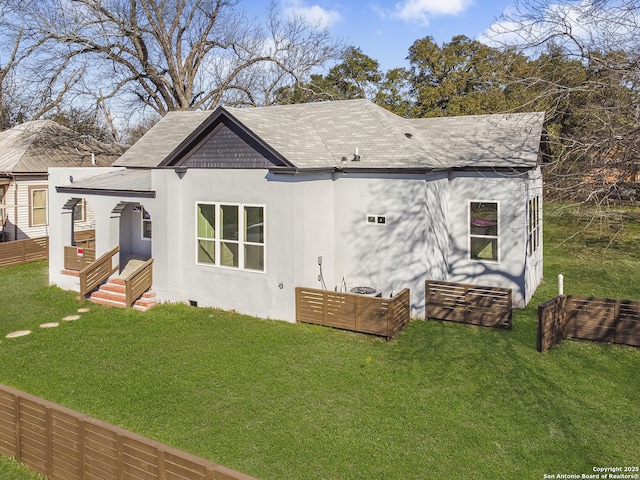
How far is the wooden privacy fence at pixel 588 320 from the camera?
444 inches

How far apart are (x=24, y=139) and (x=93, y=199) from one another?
45.4ft

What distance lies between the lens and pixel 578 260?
A: 22453 mm

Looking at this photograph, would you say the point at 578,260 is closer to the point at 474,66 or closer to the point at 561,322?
the point at 561,322

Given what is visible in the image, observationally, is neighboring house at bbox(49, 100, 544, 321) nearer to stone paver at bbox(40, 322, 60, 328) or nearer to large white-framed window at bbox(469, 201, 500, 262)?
large white-framed window at bbox(469, 201, 500, 262)

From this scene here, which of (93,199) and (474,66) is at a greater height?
(474,66)

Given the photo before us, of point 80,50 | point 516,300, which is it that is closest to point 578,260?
point 516,300

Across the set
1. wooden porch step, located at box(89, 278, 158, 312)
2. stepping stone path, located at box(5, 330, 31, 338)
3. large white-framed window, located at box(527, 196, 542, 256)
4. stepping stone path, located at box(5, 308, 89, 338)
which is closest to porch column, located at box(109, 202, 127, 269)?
wooden porch step, located at box(89, 278, 158, 312)

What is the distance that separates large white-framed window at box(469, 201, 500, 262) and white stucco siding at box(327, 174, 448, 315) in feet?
2.82

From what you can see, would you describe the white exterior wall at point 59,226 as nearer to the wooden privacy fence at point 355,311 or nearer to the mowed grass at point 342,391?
the mowed grass at point 342,391

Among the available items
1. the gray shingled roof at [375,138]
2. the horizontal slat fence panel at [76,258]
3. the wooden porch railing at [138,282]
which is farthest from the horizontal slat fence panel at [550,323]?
the horizontal slat fence panel at [76,258]

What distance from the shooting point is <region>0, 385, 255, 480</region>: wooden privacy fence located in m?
5.71

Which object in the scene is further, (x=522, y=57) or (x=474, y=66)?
(x=474, y=66)

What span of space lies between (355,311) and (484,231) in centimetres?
534

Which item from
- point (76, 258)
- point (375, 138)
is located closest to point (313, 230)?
point (375, 138)
